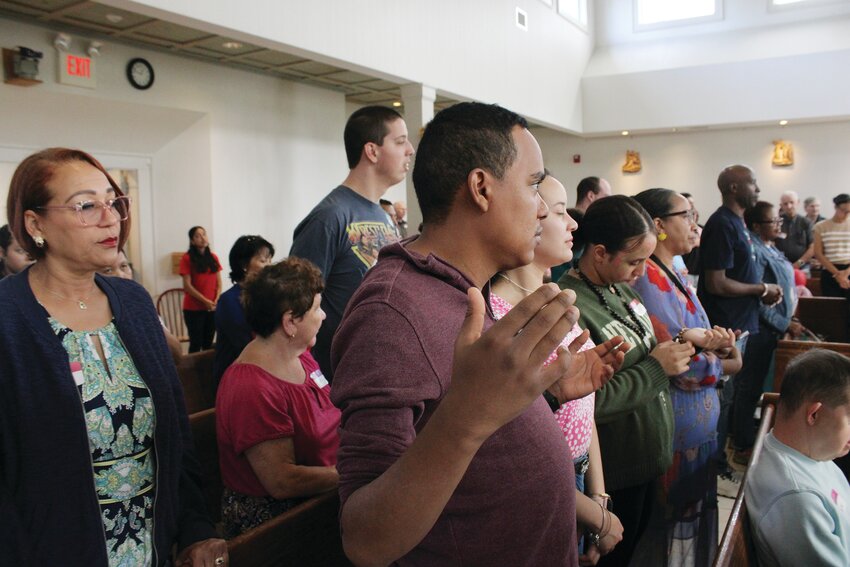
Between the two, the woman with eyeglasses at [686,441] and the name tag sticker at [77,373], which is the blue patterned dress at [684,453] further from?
the name tag sticker at [77,373]

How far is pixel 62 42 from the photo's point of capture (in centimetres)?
539

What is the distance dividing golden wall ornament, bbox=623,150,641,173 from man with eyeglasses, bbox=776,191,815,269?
3.64 meters

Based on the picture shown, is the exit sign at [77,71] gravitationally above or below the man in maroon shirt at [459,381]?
above

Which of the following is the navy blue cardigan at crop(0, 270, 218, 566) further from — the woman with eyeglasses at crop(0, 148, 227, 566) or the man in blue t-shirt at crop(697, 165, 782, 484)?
the man in blue t-shirt at crop(697, 165, 782, 484)

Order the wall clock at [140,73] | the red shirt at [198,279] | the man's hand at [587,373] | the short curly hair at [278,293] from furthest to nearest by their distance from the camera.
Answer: the red shirt at [198,279]
the wall clock at [140,73]
the short curly hair at [278,293]
the man's hand at [587,373]

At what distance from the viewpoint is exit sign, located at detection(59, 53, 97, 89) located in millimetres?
5434

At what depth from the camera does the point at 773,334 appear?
4086 millimetres

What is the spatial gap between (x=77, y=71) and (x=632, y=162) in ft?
30.3

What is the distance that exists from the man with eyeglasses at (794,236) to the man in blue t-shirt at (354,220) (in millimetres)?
7212

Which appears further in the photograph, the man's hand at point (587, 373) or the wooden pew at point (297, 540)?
the wooden pew at point (297, 540)

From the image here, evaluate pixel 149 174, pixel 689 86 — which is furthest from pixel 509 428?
pixel 689 86

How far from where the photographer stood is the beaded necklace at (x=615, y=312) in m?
2.00

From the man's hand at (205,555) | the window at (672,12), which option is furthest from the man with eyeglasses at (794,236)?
the man's hand at (205,555)

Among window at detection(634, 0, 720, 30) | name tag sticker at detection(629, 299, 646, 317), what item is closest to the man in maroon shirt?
name tag sticker at detection(629, 299, 646, 317)
